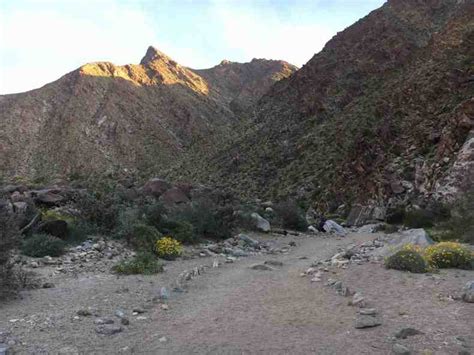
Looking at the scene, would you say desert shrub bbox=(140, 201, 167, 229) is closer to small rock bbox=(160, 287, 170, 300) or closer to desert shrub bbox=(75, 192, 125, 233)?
desert shrub bbox=(75, 192, 125, 233)

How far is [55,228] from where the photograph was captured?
14.8 m

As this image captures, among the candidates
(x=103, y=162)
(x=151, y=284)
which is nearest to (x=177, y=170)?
(x=103, y=162)

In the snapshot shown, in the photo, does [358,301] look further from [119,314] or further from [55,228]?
[55,228]

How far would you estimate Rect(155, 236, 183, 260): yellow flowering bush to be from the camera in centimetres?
1472

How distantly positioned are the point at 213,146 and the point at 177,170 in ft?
23.0

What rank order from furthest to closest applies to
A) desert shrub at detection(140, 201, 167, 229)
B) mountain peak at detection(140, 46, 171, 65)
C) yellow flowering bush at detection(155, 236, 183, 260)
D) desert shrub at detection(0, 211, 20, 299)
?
mountain peak at detection(140, 46, 171, 65) < desert shrub at detection(140, 201, 167, 229) < yellow flowering bush at detection(155, 236, 183, 260) < desert shrub at detection(0, 211, 20, 299)

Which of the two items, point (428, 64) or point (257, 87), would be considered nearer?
point (428, 64)

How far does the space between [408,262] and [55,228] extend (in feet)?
32.9

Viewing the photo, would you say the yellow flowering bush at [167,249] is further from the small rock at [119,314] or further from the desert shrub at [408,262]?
the desert shrub at [408,262]

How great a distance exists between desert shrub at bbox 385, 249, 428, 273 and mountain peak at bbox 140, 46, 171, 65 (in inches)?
3571

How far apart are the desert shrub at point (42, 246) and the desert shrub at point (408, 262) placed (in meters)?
8.50

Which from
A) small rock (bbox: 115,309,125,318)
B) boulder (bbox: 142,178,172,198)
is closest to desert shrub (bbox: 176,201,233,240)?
boulder (bbox: 142,178,172,198)

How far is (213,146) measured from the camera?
62156 millimetres

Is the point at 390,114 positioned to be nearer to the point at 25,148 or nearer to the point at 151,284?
the point at 151,284
